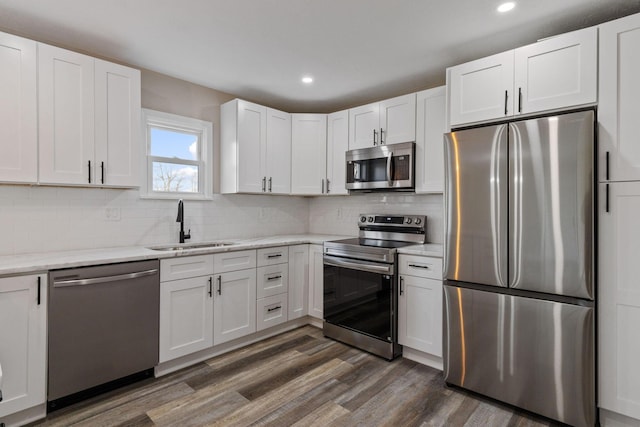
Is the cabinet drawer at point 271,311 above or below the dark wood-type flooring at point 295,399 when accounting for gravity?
above

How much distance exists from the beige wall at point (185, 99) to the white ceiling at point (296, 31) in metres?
0.12

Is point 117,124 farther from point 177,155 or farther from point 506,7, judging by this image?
point 506,7

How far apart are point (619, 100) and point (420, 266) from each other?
1.64 m

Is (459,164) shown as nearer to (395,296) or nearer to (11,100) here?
(395,296)

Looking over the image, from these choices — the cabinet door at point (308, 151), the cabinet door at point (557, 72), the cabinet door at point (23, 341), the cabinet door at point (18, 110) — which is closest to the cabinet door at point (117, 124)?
the cabinet door at point (18, 110)

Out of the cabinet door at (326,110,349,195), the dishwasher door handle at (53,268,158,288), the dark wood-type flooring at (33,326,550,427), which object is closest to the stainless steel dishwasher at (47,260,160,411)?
the dishwasher door handle at (53,268,158,288)

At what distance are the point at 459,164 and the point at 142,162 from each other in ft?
8.85

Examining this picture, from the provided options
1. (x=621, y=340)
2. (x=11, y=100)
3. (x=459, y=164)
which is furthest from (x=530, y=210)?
(x=11, y=100)

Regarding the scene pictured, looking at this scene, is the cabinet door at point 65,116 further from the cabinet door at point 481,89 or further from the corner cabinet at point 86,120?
the cabinet door at point 481,89

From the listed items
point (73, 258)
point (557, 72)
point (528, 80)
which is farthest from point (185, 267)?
point (557, 72)

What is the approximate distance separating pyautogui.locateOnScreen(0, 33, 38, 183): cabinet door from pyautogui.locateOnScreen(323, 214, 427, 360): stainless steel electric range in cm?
242

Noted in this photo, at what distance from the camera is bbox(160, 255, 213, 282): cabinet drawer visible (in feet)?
8.63

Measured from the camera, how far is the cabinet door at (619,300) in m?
1.92

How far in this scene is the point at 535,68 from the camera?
222 cm
